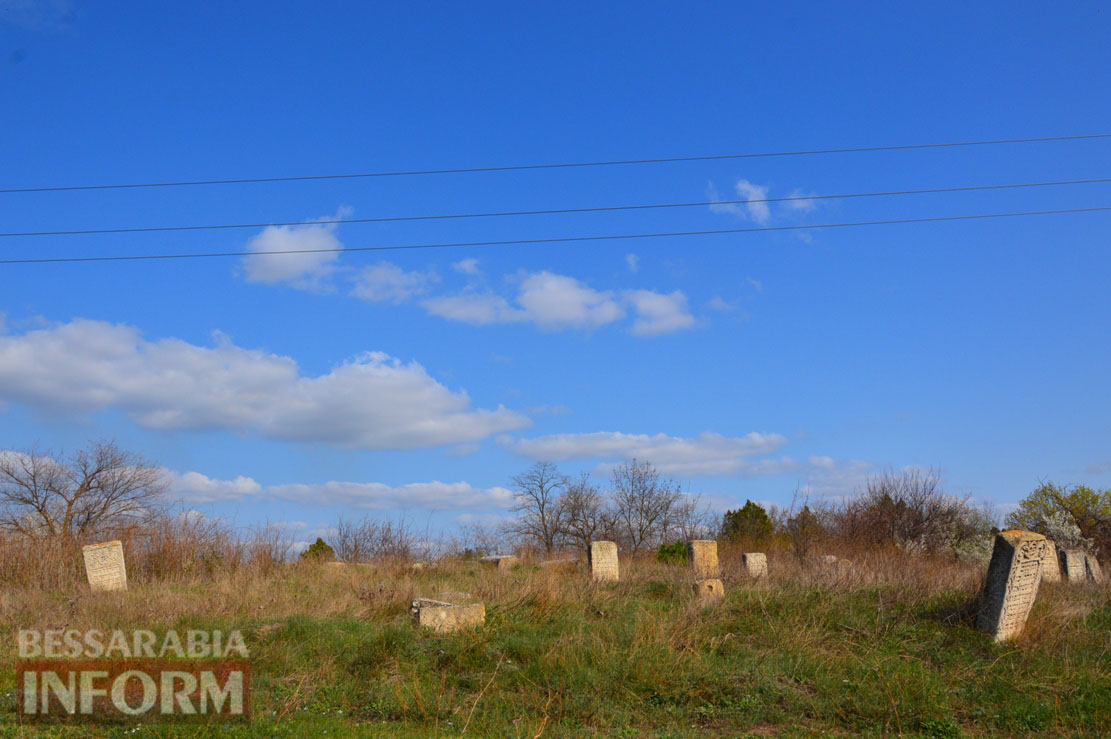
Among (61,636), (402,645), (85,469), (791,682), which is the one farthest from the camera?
(85,469)

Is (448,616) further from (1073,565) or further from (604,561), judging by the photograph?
(1073,565)

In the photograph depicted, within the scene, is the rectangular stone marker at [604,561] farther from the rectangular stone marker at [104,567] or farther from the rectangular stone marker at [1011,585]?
the rectangular stone marker at [104,567]

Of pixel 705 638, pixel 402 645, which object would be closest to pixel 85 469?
pixel 402 645

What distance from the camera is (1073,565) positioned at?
19.5 meters

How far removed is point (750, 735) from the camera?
24.5 ft

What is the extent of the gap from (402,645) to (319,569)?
1033cm

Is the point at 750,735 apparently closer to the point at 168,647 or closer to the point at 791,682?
the point at 791,682

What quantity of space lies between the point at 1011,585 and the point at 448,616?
773cm

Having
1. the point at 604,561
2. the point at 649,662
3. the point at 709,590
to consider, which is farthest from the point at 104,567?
the point at 649,662

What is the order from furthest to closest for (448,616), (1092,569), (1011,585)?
(1092,569), (448,616), (1011,585)

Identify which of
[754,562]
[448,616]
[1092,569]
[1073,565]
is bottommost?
[1092,569]

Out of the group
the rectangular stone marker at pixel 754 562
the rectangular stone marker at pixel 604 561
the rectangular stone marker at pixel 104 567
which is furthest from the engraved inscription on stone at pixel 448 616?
the rectangular stone marker at pixel 104 567

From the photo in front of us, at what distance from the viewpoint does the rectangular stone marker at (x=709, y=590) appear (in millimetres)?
12414

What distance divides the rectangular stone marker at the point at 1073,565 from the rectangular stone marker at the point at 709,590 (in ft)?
38.6
